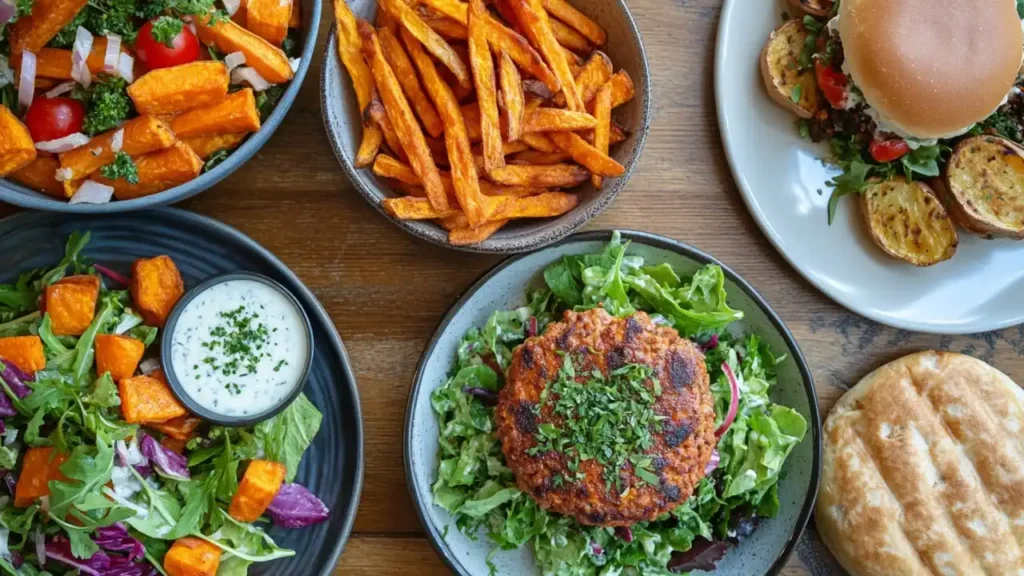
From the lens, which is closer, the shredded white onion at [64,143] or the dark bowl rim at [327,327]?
the shredded white onion at [64,143]

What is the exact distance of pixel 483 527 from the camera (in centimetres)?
285

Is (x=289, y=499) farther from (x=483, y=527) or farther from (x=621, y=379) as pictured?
(x=621, y=379)

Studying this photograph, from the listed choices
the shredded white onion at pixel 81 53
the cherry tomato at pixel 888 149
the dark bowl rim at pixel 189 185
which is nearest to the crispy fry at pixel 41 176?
the dark bowl rim at pixel 189 185

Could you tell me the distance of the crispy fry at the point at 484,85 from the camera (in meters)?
2.54

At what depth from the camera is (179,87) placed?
7.70 feet

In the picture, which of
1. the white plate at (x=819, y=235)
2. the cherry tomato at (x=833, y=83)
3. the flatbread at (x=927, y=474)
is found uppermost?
the cherry tomato at (x=833, y=83)

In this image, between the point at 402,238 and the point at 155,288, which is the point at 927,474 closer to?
the point at 402,238

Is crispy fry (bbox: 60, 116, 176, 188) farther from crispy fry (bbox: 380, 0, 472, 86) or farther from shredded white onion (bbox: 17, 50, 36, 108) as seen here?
crispy fry (bbox: 380, 0, 472, 86)

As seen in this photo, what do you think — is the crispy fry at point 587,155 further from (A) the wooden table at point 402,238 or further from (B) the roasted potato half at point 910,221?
(B) the roasted potato half at point 910,221

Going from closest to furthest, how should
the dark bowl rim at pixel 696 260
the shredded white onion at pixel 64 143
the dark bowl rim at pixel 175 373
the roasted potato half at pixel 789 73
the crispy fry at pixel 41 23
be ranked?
the crispy fry at pixel 41 23
the shredded white onion at pixel 64 143
the dark bowl rim at pixel 175 373
the dark bowl rim at pixel 696 260
the roasted potato half at pixel 789 73

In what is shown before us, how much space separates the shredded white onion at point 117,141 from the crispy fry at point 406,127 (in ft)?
2.55

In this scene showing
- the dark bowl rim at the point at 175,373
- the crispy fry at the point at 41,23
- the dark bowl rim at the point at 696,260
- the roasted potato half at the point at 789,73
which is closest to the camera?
the crispy fry at the point at 41,23

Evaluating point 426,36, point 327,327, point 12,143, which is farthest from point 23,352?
point 426,36

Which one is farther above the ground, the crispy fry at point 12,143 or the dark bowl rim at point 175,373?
the crispy fry at point 12,143
